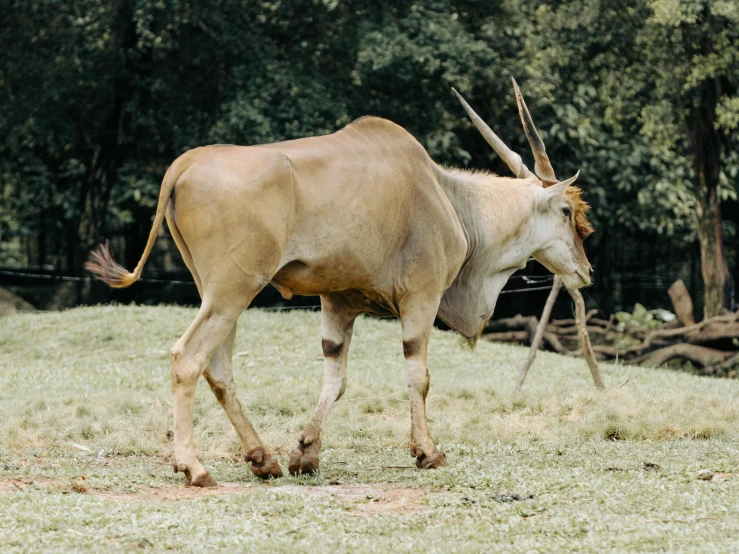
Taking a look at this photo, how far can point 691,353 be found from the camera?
15281 millimetres

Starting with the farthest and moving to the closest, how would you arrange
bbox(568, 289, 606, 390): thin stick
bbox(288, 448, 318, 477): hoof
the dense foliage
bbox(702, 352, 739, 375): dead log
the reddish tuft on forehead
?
the dense foliage → bbox(702, 352, 739, 375): dead log → bbox(568, 289, 606, 390): thin stick → the reddish tuft on forehead → bbox(288, 448, 318, 477): hoof

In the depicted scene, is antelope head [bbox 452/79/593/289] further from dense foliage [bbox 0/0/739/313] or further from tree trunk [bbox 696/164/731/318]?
tree trunk [bbox 696/164/731/318]

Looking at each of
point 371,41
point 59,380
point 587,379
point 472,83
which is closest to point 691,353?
point 587,379

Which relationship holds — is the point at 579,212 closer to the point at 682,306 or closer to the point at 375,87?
the point at 682,306

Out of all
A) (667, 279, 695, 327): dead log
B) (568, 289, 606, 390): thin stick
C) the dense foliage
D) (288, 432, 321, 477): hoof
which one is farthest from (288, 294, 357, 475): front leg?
(667, 279, 695, 327): dead log

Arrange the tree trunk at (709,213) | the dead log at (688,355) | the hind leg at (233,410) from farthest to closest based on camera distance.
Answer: the tree trunk at (709,213) → the dead log at (688,355) → the hind leg at (233,410)

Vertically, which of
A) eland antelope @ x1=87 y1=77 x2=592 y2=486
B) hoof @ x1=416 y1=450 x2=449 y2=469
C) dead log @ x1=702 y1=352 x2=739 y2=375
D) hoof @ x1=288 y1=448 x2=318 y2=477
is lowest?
dead log @ x1=702 y1=352 x2=739 y2=375

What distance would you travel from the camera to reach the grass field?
495 cm

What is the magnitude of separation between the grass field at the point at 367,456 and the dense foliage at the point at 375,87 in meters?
4.39

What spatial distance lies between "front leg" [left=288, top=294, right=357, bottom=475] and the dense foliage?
28.3 ft

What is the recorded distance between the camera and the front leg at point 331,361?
684cm

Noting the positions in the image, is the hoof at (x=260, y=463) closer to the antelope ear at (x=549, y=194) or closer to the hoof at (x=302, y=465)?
the hoof at (x=302, y=465)

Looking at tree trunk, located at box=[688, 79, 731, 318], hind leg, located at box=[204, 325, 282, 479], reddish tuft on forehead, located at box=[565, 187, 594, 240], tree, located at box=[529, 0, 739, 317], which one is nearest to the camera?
hind leg, located at box=[204, 325, 282, 479]

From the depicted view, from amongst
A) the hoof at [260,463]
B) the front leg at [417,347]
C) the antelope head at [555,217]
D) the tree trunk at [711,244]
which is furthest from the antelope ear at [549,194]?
the tree trunk at [711,244]
